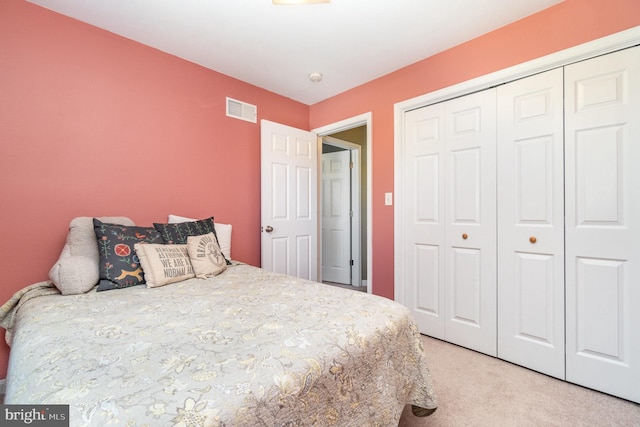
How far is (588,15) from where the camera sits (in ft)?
5.57

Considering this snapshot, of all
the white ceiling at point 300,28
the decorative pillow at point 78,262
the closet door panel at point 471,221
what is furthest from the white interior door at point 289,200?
the closet door panel at point 471,221

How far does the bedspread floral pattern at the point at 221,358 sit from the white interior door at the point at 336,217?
9.05ft

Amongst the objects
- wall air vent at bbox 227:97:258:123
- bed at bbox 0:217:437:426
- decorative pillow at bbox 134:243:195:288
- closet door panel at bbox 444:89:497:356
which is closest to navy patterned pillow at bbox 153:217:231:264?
decorative pillow at bbox 134:243:195:288

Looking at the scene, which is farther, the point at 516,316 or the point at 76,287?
the point at 516,316

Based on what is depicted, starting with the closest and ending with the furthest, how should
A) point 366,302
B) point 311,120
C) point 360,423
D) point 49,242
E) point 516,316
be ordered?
point 360,423
point 366,302
point 49,242
point 516,316
point 311,120

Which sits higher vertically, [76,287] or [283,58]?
[283,58]

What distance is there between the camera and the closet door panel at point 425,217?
240 centimetres

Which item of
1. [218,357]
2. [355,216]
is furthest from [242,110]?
[218,357]

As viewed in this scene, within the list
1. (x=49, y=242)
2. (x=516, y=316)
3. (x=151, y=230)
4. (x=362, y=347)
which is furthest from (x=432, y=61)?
(x=49, y=242)

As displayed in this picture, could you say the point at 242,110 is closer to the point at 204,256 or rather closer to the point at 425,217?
the point at 204,256

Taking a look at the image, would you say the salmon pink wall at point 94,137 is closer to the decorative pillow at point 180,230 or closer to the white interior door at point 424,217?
the decorative pillow at point 180,230

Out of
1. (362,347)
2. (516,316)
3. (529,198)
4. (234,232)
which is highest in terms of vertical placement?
(529,198)

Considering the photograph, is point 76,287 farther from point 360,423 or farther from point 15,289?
point 360,423

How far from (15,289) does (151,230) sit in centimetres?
86
